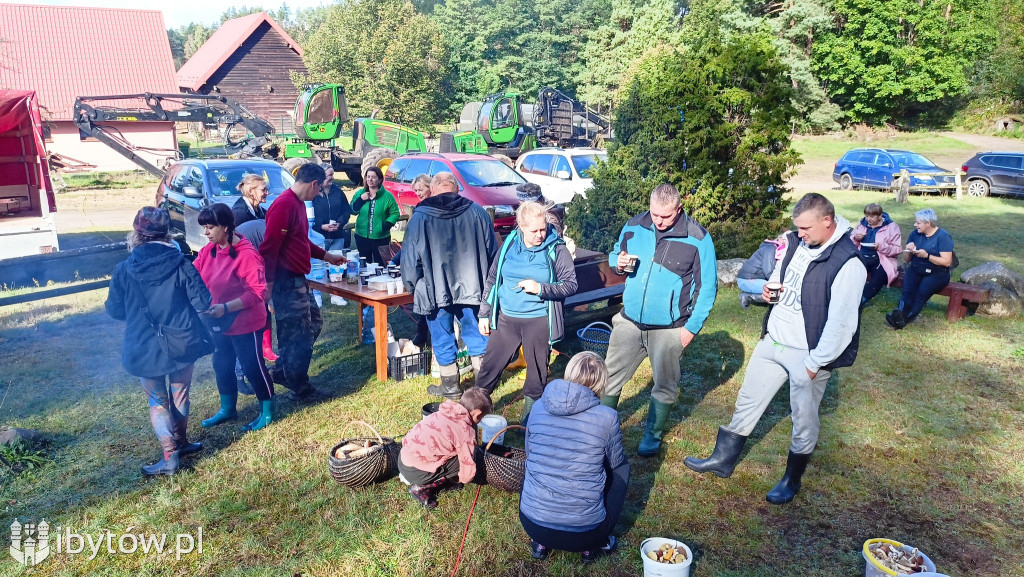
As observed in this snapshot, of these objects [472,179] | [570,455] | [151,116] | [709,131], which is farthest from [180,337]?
[151,116]

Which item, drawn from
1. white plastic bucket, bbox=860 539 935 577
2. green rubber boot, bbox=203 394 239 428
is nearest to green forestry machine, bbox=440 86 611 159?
green rubber boot, bbox=203 394 239 428

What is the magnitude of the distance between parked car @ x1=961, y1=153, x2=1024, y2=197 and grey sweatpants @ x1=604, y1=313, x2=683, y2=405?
1998 cm

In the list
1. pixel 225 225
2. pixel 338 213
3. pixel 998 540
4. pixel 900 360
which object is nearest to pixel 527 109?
pixel 338 213

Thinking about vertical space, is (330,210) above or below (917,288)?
above

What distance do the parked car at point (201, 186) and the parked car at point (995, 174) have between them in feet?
65.7

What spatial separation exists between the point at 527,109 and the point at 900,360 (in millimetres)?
18816

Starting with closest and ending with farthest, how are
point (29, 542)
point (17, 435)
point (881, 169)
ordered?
point (29, 542) → point (17, 435) → point (881, 169)

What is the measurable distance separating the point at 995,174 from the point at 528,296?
20905 mm

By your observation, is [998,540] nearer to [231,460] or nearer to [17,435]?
[231,460]

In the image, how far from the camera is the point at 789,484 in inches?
174

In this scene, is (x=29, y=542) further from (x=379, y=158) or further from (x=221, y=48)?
(x=221, y=48)

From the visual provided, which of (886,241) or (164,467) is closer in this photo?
(164,467)

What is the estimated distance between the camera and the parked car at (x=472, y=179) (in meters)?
11.9

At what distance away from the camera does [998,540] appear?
4.04m
